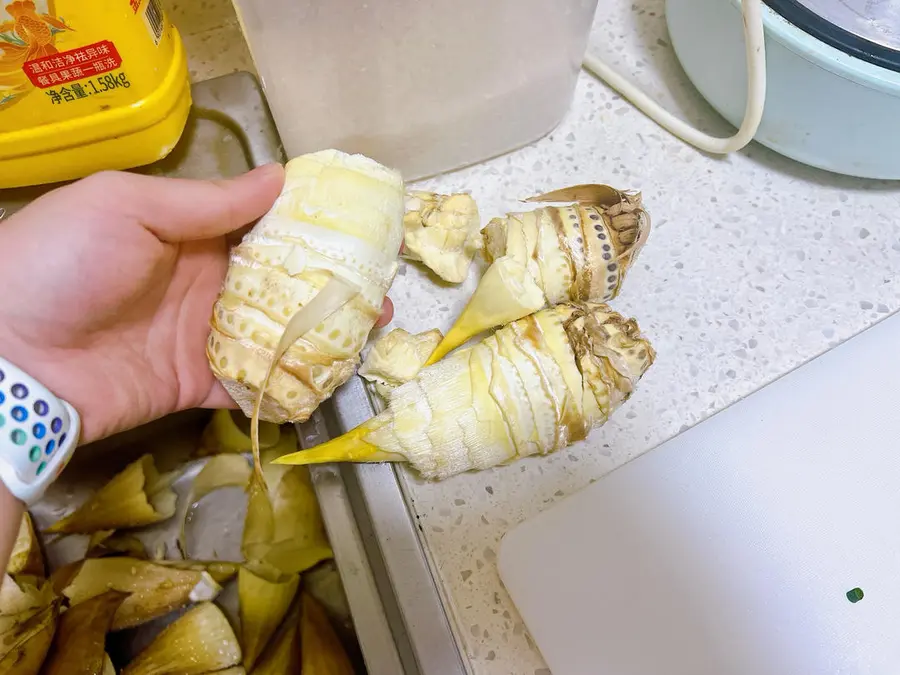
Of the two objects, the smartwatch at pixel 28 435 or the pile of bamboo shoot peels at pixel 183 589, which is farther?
the pile of bamboo shoot peels at pixel 183 589

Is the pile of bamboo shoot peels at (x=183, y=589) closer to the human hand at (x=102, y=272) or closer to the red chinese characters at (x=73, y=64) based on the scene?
the human hand at (x=102, y=272)

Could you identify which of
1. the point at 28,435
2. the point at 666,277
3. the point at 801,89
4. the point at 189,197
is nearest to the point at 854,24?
the point at 801,89

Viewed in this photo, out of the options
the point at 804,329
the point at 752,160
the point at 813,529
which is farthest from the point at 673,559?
the point at 752,160

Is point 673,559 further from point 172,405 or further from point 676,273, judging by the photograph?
point 172,405

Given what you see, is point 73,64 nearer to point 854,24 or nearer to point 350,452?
point 350,452

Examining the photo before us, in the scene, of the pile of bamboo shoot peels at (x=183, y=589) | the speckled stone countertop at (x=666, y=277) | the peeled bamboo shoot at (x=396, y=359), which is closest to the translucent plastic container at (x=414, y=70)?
the speckled stone countertop at (x=666, y=277)

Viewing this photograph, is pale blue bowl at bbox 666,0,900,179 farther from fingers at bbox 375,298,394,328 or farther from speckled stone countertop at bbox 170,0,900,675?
fingers at bbox 375,298,394,328

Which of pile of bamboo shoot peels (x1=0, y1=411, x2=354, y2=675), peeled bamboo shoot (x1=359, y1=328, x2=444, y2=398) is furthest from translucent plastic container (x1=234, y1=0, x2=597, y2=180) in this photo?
pile of bamboo shoot peels (x1=0, y1=411, x2=354, y2=675)
